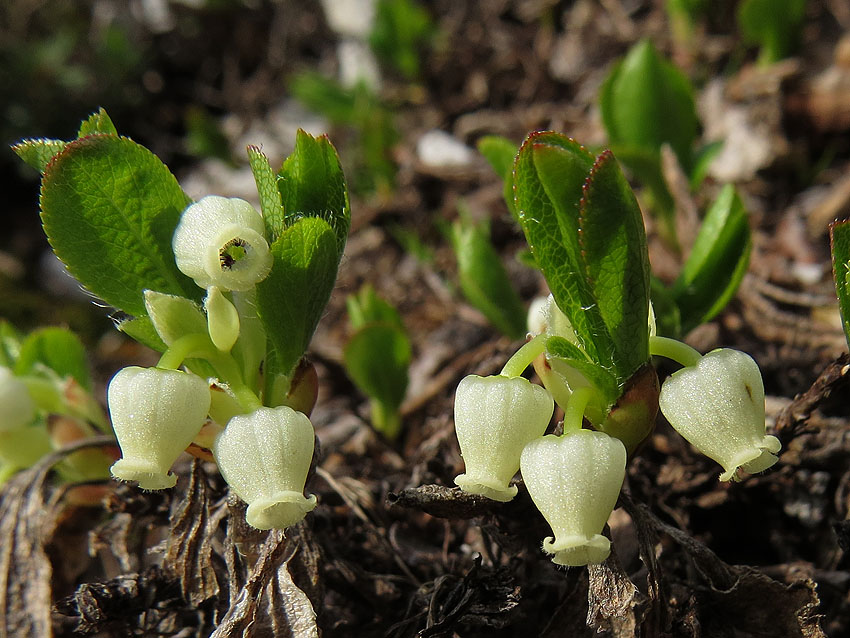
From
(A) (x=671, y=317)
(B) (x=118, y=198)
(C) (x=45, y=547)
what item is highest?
(B) (x=118, y=198)

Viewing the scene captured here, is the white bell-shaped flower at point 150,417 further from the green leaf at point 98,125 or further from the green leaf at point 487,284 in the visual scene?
the green leaf at point 487,284

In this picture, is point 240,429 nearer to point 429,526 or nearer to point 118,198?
point 118,198

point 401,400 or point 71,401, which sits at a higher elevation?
point 71,401

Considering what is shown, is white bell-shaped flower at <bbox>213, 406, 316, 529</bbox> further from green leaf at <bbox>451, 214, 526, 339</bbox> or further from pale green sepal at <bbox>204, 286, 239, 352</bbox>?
green leaf at <bbox>451, 214, 526, 339</bbox>

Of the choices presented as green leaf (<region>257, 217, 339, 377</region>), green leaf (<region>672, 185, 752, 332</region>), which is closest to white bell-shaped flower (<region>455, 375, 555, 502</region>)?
green leaf (<region>257, 217, 339, 377</region>)

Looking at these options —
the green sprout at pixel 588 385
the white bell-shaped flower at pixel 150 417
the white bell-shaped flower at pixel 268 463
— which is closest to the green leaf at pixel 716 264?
the green sprout at pixel 588 385

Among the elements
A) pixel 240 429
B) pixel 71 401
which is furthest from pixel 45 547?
pixel 240 429
